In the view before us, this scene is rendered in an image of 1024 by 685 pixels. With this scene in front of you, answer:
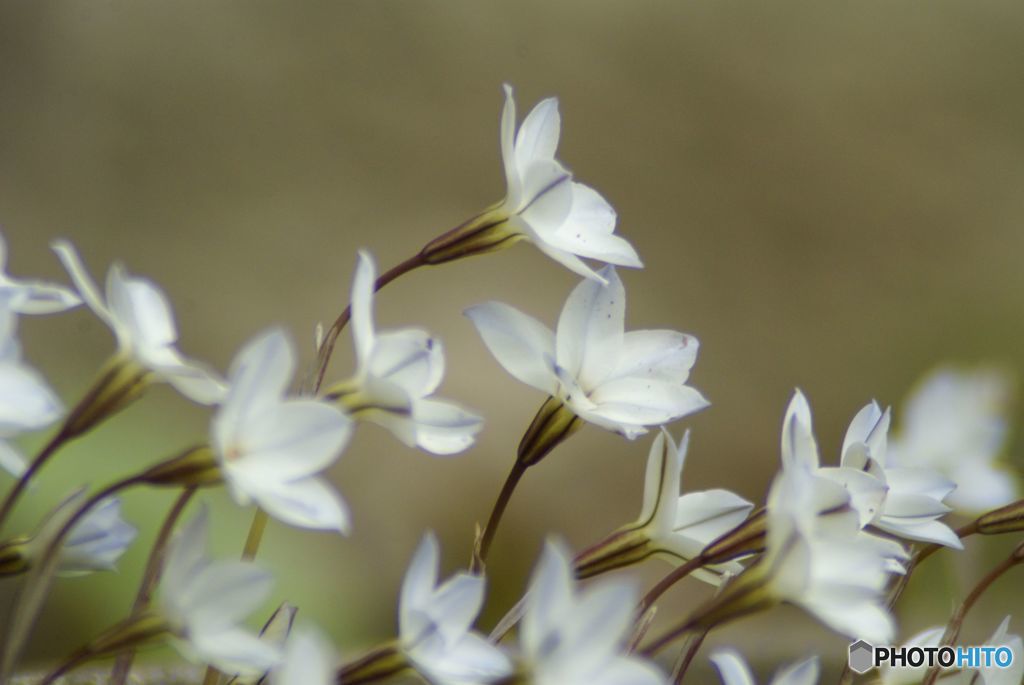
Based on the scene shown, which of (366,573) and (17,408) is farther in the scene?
(366,573)

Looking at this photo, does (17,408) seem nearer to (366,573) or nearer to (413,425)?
(413,425)

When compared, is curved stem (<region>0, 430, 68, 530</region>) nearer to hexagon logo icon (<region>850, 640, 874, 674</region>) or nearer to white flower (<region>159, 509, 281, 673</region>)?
white flower (<region>159, 509, 281, 673</region>)

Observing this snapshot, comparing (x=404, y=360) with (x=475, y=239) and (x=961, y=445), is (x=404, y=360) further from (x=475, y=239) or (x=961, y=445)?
(x=961, y=445)

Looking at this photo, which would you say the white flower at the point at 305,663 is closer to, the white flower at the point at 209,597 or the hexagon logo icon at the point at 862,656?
the white flower at the point at 209,597

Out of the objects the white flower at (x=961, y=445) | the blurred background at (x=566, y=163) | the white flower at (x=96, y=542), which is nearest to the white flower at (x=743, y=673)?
the white flower at (x=96, y=542)

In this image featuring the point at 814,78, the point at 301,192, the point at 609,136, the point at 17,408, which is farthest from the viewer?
the point at 814,78

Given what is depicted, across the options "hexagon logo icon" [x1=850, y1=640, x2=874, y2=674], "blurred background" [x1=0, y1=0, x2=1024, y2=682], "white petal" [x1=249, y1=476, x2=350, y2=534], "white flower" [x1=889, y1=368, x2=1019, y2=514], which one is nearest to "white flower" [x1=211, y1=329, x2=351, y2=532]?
"white petal" [x1=249, y1=476, x2=350, y2=534]

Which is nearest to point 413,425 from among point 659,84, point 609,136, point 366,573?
point 366,573
